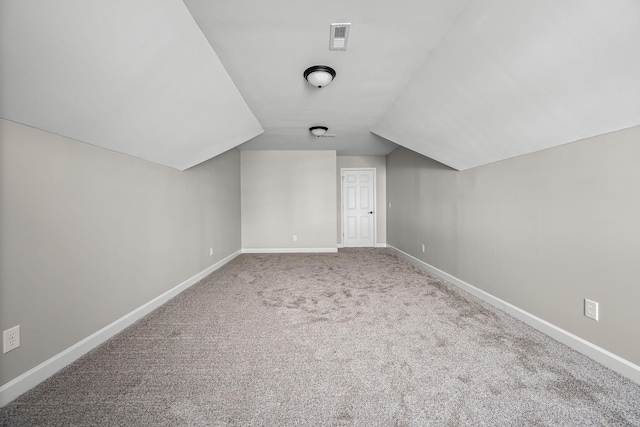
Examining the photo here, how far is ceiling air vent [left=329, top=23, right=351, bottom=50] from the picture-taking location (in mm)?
1850

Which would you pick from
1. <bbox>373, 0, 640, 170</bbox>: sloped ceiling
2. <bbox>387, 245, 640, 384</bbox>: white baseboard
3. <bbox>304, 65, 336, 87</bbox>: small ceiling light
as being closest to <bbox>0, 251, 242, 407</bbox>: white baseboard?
<bbox>304, 65, 336, 87</bbox>: small ceiling light

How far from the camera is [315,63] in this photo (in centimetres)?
232

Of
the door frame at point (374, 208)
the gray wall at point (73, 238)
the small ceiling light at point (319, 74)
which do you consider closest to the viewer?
the gray wall at point (73, 238)

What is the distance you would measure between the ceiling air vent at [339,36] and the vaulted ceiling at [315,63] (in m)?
0.05

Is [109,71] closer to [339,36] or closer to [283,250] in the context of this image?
[339,36]

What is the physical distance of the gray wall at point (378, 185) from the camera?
6.68 meters

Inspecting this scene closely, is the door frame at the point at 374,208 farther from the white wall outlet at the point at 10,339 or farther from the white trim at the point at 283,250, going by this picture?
the white wall outlet at the point at 10,339

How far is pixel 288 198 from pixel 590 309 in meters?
5.10

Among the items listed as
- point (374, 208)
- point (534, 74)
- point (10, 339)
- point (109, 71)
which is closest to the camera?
point (10, 339)

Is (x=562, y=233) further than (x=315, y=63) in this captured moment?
No

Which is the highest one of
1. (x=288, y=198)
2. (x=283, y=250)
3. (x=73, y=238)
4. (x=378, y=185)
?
(x=378, y=185)

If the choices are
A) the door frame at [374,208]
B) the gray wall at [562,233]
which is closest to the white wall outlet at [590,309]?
the gray wall at [562,233]

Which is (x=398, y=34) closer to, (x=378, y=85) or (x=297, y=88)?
(x=378, y=85)

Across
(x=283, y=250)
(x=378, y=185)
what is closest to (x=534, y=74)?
(x=378, y=185)
